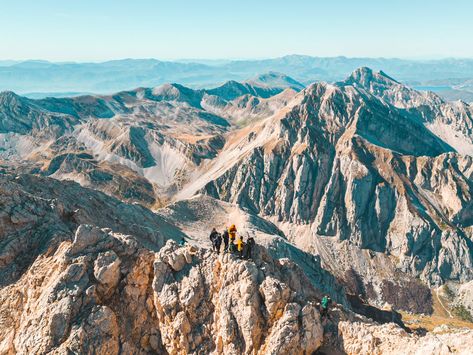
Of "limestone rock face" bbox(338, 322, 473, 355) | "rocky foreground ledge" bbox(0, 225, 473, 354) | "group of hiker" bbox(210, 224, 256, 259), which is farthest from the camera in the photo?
"group of hiker" bbox(210, 224, 256, 259)

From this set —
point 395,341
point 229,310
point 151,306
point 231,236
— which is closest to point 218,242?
point 231,236

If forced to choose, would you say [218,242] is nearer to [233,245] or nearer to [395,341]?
[233,245]

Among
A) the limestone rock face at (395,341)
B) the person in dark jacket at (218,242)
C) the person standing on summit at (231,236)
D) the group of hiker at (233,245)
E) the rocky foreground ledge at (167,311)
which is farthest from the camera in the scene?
the person in dark jacket at (218,242)

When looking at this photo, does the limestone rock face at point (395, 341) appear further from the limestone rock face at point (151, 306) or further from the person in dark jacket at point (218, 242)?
the person in dark jacket at point (218, 242)

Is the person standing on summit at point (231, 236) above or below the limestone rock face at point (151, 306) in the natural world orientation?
above

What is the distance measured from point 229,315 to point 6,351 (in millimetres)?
16131

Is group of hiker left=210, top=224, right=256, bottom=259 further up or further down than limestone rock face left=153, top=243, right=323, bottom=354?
further up

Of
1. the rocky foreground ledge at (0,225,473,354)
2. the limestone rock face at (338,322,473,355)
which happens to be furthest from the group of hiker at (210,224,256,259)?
the limestone rock face at (338,322,473,355)

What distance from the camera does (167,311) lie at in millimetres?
28172

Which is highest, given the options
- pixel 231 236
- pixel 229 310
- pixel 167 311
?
pixel 231 236

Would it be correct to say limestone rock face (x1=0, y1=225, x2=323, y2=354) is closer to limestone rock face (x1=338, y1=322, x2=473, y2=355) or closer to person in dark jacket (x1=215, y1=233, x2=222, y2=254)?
person in dark jacket (x1=215, y1=233, x2=222, y2=254)

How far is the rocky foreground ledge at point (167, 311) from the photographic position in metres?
26.0

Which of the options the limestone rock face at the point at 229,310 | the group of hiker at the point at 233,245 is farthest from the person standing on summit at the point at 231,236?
the limestone rock face at the point at 229,310

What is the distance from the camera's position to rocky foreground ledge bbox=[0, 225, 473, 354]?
25984 mm
